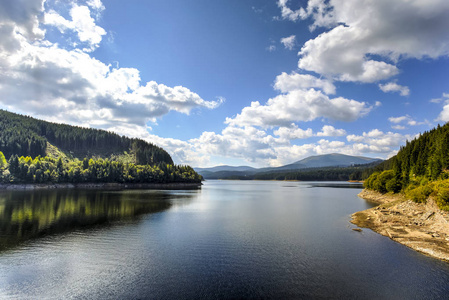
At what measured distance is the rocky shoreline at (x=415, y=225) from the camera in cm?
3200

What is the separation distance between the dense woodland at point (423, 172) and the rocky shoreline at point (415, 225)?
96.5 inches

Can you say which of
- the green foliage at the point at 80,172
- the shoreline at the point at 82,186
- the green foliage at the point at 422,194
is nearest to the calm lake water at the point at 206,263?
the green foliage at the point at 422,194

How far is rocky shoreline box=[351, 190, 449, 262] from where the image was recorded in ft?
105

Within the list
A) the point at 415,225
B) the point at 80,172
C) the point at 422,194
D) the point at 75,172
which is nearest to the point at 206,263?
the point at 415,225

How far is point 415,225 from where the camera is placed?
1666 inches

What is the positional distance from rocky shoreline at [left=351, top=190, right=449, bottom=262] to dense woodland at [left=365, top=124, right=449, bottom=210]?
245cm

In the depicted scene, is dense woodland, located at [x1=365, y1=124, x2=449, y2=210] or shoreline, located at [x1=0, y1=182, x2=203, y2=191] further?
shoreline, located at [x1=0, y1=182, x2=203, y2=191]

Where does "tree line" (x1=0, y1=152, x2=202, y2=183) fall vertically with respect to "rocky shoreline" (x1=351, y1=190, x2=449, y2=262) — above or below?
above

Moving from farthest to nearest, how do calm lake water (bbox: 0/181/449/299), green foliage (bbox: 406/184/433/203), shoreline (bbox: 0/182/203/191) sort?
shoreline (bbox: 0/182/203/191), green foliage (bbox: 406/184/433/203), calm lake water (bbox: 0/181/449/299)

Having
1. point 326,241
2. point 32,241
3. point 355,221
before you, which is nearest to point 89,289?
point 32,241

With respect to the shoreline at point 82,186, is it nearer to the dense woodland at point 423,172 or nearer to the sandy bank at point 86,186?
the sandy bank at point 86,186

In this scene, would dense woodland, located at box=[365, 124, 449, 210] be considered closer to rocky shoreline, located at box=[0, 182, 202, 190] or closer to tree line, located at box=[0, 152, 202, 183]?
rocky shoreline, located at box=[0, 182, 202, 190]

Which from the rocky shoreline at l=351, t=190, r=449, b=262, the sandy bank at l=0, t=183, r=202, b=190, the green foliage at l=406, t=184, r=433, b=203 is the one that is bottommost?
the sandy bank at l=0, t=183, r=202, b=190

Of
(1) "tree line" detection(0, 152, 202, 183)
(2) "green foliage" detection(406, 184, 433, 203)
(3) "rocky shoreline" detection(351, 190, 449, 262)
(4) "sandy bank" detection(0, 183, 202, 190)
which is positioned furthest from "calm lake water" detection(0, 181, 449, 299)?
(1) "tree line" detection(0, 152, 202, 183)
